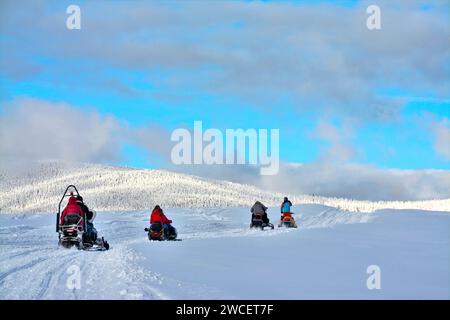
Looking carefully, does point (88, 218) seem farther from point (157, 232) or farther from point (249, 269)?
point (249, 269)

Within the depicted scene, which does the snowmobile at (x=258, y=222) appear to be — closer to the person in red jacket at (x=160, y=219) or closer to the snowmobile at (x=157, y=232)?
the person in red jacket at (x=160, y=219)

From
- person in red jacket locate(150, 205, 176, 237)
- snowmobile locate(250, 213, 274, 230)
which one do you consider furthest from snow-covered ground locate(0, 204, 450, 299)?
snowmobile locate(250, 213, 274, 230)

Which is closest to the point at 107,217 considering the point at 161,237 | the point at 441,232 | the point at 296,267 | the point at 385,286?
the point at 161,237

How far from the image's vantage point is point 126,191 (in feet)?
520

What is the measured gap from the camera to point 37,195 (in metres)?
170

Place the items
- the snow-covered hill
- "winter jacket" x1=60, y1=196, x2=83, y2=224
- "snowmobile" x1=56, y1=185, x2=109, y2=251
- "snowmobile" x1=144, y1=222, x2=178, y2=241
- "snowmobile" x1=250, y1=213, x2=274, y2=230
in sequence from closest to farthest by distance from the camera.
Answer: "snowmobile" x1=56, y1=185, x2=109, y2=251 < "winter jacket" x1=60, y1=196, x2=83, y2=224 < "snowmobile" x1=144, y1=222, x2=178, y2=241 < "snowmobile" x1=250, y1=213, x2=274, y2=230 < the snow-covered hill

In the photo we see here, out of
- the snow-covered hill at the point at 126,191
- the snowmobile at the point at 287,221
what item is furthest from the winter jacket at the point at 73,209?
the snow-covered hill at the point at 126,191

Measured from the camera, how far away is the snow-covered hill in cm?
14712

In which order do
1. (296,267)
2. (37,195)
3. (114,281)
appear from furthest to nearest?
(37,195) < (296,267) < (114,281)

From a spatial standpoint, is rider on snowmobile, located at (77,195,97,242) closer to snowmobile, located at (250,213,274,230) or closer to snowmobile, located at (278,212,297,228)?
snowmobile, located at (250,213,274,230)

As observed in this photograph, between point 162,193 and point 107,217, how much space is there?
112 m

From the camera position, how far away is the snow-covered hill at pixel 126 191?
147125mm

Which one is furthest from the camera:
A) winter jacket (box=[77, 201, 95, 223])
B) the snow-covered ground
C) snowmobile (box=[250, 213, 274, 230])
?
snowmobile (box=[250, 213, 274, 230])
